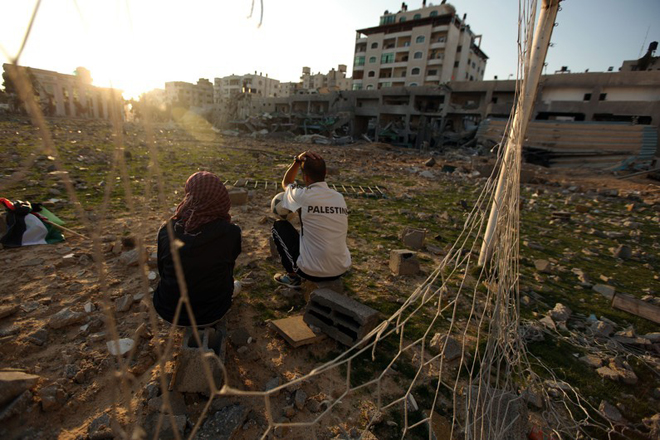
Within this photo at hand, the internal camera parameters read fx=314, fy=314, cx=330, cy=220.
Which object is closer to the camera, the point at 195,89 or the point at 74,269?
the point at 74,269

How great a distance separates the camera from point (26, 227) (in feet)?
11.2

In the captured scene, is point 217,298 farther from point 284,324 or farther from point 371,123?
point 371,123

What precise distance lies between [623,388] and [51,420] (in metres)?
3.65

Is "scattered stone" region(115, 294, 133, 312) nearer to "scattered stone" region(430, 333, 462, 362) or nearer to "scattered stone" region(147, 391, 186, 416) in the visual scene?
"scattered stone" region(147, 391, 186, 416)

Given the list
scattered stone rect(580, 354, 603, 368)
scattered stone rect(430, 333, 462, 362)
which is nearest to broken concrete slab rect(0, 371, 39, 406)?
scattered stone rect(430, 333, 462, 362)

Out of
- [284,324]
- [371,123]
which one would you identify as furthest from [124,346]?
[371,123]

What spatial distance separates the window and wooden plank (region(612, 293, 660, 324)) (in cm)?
4343

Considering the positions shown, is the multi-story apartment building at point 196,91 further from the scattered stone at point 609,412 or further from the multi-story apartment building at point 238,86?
the scattered stone at point 609,412

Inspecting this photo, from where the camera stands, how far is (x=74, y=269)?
3059 mm

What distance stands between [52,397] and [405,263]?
121 inches

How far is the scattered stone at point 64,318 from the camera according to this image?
228 cm

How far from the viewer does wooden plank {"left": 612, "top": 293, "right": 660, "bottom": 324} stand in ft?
9.98

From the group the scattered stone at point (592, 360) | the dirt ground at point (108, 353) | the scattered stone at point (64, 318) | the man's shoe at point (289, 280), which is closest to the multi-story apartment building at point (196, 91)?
the dirt ground at point (108, 353)

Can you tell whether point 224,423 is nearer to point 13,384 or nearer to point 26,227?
point 13,384
